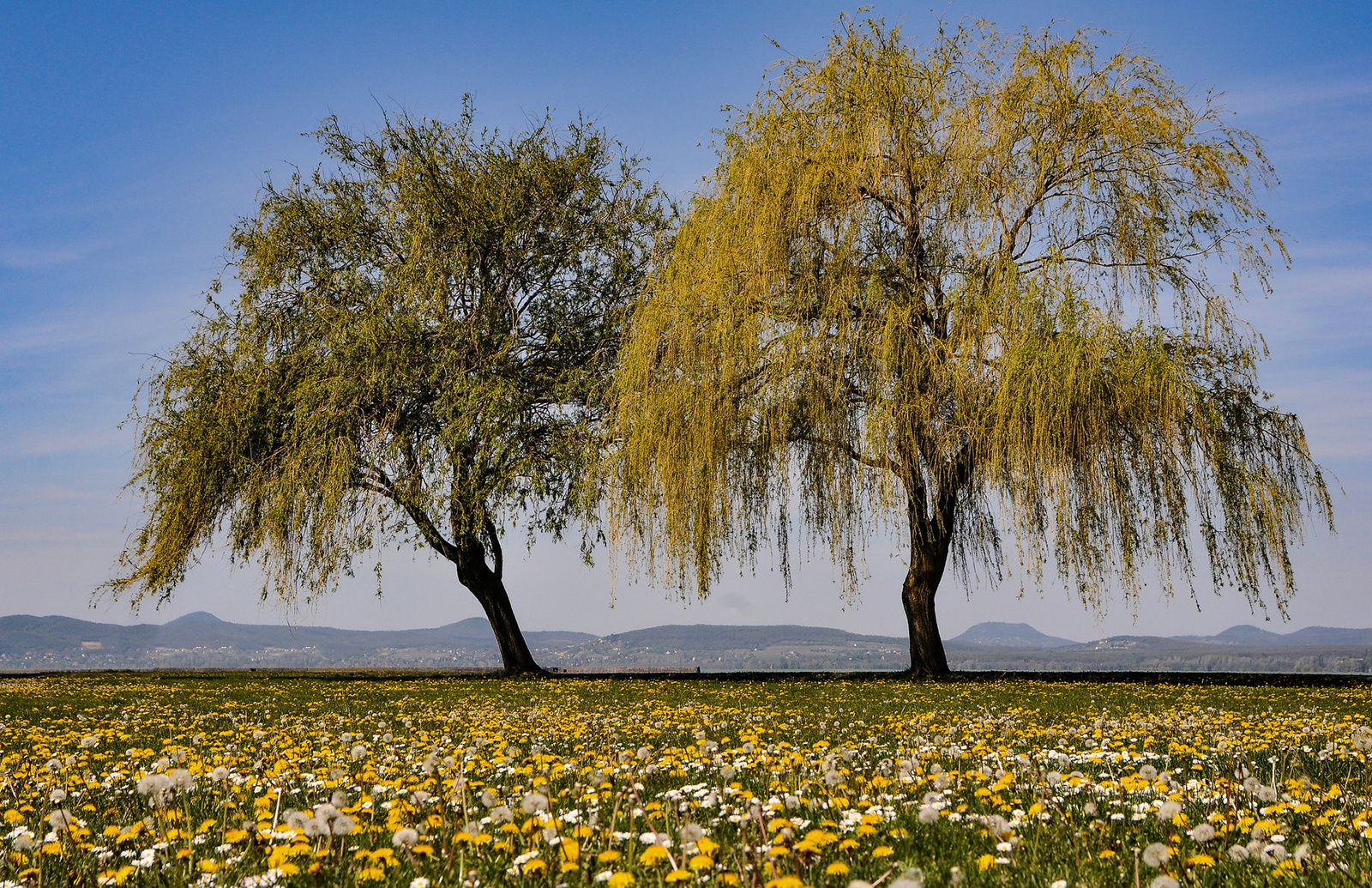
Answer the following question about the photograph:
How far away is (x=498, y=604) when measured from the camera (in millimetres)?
21297

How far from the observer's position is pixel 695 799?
415cm

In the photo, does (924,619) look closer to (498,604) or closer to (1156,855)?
(498,604)

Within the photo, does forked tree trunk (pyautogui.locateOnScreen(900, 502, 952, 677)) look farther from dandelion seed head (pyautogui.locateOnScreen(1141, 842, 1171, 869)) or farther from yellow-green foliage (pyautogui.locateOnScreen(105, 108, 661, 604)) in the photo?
dandelion seed head (pyautogui.locateOnScreen(1141, 842, 1171, 869))

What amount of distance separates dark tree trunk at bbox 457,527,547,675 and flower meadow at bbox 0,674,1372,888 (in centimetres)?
1157

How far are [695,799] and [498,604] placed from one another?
1781cm

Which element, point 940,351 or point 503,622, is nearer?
point 940,351

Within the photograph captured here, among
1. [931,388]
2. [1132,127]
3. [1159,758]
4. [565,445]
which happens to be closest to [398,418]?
[565,445]

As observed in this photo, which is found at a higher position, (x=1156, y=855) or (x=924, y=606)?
(x=924, y=606)

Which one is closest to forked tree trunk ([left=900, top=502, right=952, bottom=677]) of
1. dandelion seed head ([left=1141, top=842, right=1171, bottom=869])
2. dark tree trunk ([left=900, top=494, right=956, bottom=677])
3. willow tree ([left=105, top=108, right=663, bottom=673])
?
dark tree trunk ([left=900, top=494, right=956, bottom=677])

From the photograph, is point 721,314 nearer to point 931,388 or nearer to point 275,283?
point 931,388

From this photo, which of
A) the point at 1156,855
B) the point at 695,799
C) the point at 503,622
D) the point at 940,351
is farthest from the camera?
the point at 503,622

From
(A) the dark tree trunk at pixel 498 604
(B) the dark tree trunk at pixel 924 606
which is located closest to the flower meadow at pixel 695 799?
(B) the dark tree trunk at pixel 924 606

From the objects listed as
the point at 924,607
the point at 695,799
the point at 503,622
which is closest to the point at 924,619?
the point at 924,607

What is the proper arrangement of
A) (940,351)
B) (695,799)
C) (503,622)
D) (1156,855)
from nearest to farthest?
(1156,855) < (695,799) < (940,351) < (503,622)
